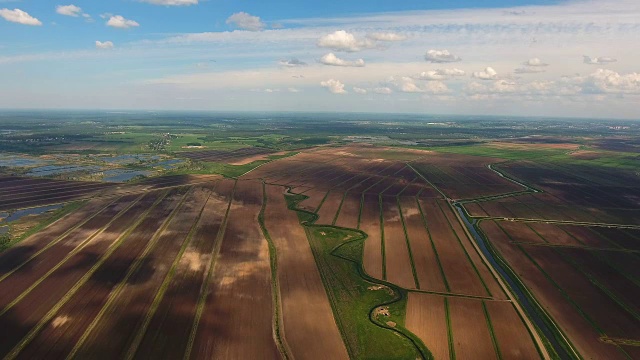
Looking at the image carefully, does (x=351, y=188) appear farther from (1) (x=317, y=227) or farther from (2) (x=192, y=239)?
(2) (x=192, y=239)

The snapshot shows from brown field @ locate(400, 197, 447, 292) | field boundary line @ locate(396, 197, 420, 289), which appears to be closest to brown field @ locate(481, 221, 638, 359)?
brown field @ locate(400, 197, 447, 292)

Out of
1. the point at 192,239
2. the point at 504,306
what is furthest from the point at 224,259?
the point at 504,306

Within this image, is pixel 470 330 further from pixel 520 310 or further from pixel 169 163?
pixel 169 163

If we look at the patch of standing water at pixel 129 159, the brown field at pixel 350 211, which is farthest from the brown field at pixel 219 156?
the brown field at pixel 350 211

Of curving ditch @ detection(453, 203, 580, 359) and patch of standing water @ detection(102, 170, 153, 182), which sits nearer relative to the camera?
curving ditch @ detection(453, 203, 580, 359)

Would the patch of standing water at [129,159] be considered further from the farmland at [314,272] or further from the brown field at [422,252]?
the brown field at [422,252]

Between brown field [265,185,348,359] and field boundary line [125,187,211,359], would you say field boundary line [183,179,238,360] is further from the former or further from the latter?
brown field [265,185,348,359]

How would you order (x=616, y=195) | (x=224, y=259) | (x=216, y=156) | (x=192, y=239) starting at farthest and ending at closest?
(x=216, y=156), (x=616, y=195), (x=192, y=239), (x=224, y=259)
